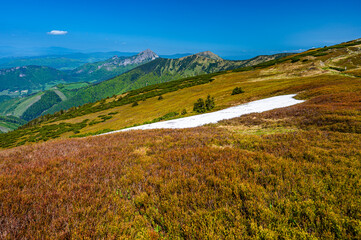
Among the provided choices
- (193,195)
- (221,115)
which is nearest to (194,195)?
(193,195)

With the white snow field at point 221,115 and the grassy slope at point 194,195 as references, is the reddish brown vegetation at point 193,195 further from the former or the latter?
the white snow field at point 221,115

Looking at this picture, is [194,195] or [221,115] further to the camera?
[221,115]

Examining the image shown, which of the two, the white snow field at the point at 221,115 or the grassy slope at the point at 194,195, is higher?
the grassy slope at the point at 194,195

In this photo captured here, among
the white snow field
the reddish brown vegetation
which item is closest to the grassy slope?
the reddish brown vegetation

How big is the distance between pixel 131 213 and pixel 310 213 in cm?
402

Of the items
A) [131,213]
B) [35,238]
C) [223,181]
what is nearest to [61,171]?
[35,238]

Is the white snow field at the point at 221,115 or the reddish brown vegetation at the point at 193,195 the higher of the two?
the reddish brown vegetation at the point at 193,195

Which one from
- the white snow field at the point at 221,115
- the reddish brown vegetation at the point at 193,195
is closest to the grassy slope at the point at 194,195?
the reddish brown vegetation at the point at 193,195

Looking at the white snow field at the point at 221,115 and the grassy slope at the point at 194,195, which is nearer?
the grassy slope at the point at 194,195

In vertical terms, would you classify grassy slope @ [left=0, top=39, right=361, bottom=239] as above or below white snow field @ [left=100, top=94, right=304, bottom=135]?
above

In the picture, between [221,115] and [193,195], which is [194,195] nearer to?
[193,195]

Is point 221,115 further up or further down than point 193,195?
further down

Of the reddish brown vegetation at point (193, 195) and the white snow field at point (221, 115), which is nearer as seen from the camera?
the reddish brown vegetation at point (193, 195)

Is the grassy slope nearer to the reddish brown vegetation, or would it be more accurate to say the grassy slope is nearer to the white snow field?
the reddish brown vegetation
